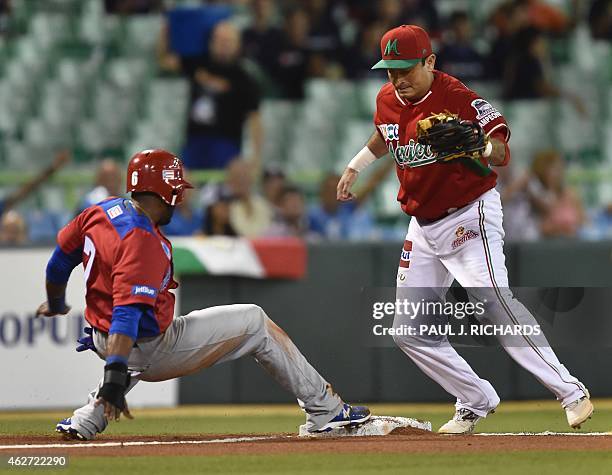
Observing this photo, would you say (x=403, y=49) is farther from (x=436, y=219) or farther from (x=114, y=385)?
(x=114, y=385)

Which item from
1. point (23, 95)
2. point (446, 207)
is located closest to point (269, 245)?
point (446, 207)

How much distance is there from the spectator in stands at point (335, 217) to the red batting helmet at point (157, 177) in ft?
16.8

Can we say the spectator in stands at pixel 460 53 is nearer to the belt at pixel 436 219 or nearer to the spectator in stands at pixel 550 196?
the spectator in stands at pixel 550 196

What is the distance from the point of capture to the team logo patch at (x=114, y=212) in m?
6.20

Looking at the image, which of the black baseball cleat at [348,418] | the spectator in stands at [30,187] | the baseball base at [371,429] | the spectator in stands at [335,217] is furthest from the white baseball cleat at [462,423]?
the spectator in stands at [30,187]

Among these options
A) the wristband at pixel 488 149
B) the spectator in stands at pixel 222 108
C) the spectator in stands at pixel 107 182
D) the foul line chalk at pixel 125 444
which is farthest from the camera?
the spectator in stands at pixel 222 108

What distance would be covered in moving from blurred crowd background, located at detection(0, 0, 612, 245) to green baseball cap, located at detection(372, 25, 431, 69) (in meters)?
4.96

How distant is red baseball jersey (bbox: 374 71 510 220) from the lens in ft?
22.6

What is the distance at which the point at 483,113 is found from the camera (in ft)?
22.3

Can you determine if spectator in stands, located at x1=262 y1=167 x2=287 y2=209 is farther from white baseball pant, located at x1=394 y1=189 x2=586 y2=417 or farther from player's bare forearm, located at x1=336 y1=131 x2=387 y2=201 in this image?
white baseball pant, located at x1=394 y1=189 x2=586 y2=417

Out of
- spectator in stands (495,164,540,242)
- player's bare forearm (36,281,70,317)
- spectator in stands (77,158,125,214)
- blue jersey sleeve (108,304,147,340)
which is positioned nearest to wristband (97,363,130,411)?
blue jersey sleeve (108,304,147,340)

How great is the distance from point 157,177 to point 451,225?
1.69 m

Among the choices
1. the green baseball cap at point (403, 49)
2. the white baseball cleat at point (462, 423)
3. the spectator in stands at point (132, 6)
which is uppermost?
the spectator in stands at point (132, 6)

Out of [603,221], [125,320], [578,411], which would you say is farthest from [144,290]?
[603,221]
